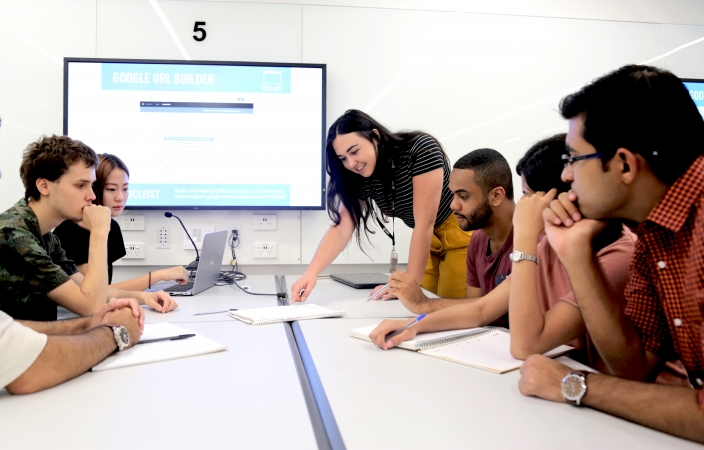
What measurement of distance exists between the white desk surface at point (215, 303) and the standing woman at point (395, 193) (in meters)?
0.19

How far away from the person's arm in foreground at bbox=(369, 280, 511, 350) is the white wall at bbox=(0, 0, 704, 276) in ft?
5.66

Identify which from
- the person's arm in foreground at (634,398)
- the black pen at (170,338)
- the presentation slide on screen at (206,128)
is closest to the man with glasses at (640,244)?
the person's arm in foreground at (634,398)

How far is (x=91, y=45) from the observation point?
2.95 meters

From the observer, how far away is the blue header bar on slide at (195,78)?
2.91 meters

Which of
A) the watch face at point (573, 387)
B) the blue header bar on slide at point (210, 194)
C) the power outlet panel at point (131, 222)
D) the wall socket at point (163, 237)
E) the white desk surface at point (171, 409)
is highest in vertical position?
the blue header bar on slide at point (210, 194)

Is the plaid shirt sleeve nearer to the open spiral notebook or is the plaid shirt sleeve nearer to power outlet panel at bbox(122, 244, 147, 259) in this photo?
the open spiral notebook

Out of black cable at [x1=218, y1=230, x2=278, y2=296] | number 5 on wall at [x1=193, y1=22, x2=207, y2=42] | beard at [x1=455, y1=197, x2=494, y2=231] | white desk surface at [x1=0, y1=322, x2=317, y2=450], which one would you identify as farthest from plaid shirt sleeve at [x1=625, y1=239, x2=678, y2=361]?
number 5 on wall at [x1=193, y1=22, x2=207, y2=42]

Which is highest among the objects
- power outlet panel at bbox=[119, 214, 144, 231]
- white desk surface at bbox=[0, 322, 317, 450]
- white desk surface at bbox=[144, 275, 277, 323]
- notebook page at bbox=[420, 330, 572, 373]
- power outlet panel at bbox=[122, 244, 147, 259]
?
power outlet panel at bbox=[119, 214, 144, 231]

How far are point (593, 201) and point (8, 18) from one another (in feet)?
10.8

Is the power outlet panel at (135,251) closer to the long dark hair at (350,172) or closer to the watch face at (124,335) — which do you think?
the long dark hair at (350,172)

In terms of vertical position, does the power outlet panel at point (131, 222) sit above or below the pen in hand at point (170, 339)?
above

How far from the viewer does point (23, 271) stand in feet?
5.02

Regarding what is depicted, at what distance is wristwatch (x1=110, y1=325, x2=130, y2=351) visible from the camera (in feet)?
3.87

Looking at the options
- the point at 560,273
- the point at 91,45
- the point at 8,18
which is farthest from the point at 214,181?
the point at 560,273
